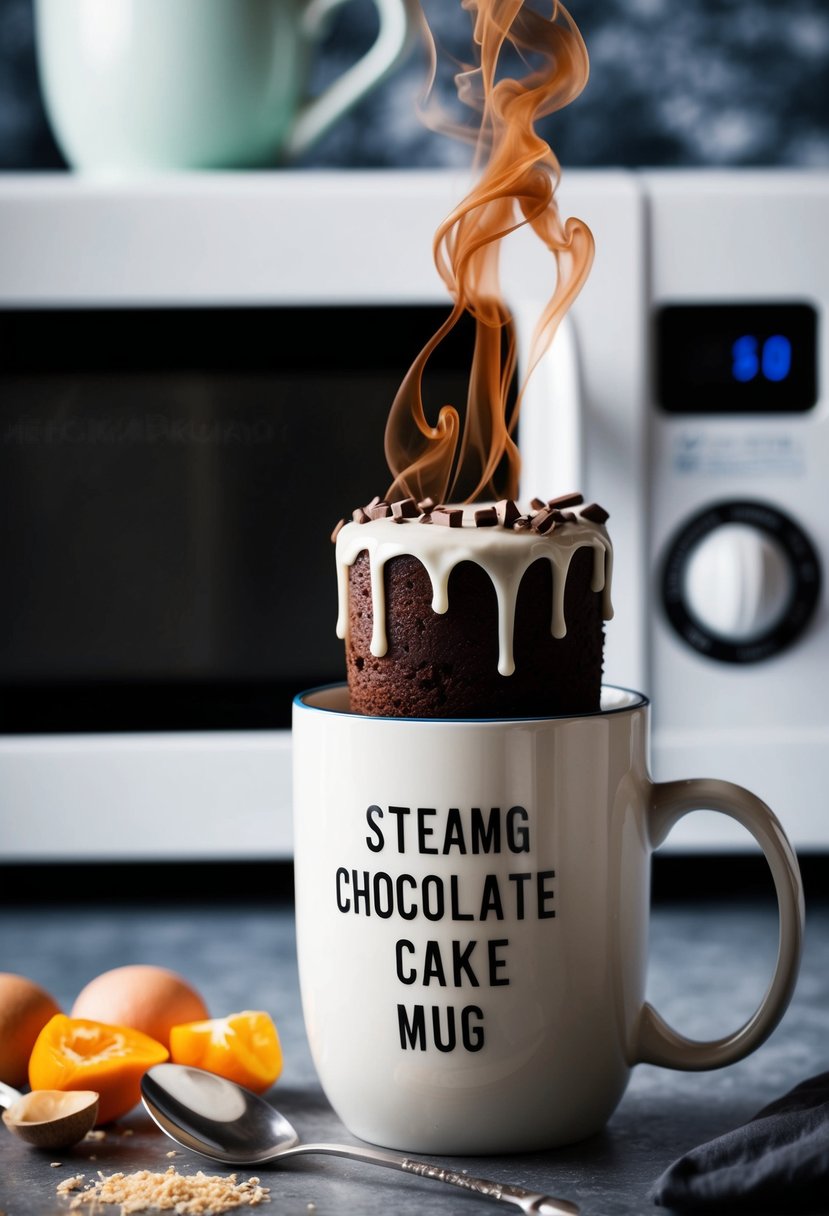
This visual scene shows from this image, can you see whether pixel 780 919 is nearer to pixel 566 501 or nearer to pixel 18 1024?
pixel 566 501

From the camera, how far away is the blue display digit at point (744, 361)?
844 mm

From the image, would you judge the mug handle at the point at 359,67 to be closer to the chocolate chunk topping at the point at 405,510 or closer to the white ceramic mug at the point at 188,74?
the white ceramic mug at the point at 188,74

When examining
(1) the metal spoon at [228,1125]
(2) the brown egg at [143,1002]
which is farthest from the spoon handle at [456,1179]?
(2) the brown egg at [143,1002]

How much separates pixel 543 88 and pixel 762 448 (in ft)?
1.03

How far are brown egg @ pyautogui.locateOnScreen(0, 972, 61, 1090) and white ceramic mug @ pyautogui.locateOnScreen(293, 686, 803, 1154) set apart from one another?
0.14 meters

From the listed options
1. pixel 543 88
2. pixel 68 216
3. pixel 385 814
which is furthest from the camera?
pixel 68 216

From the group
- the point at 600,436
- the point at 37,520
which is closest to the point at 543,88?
the point at 600,436

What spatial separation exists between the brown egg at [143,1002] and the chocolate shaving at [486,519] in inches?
9.8

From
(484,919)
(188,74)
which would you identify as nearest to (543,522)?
(484,919)

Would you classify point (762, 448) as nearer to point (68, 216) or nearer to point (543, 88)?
point (543, 88)

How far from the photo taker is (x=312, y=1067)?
1.99ft

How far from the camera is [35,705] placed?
0.85 metres

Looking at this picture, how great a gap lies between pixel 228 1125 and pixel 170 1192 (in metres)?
0.05

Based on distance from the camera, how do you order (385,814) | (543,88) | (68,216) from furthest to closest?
(68,216) → (543,88) → (385,814)
